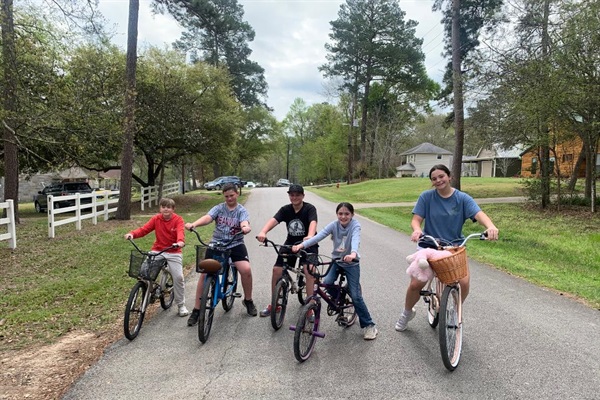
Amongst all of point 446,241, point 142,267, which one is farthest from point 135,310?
point 446,241

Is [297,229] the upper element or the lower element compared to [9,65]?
lower

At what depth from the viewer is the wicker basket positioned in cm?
354

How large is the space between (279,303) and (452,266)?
1.94 meters

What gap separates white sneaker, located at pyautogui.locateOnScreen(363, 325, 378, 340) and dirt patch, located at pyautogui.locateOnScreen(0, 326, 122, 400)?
8.74 feet

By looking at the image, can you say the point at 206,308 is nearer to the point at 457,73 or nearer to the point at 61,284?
the point at 61,284

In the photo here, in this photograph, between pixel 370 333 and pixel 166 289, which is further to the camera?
pixel 166 289

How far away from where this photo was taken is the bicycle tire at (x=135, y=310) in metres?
4.33

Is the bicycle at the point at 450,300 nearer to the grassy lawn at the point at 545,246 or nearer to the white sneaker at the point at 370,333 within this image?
the white sneaker at the point at 370,333

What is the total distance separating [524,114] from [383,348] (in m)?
14.4

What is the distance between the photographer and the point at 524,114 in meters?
15.3

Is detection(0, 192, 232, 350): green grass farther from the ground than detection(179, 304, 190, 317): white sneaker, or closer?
closer

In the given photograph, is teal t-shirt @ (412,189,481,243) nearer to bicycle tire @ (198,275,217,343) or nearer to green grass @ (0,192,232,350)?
bicycle tire @ (198,275,217,343)

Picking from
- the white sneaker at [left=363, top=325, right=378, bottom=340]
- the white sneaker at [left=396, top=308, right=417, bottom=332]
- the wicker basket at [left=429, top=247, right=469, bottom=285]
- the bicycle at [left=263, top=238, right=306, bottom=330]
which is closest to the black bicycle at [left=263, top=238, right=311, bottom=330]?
the bicycle at [left=263, top=238, right=306, bottom=330]

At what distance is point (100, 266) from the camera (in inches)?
310
